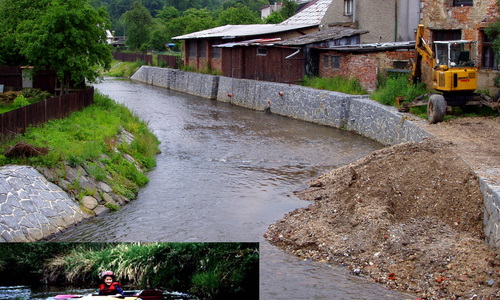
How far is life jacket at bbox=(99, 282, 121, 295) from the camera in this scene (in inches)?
255

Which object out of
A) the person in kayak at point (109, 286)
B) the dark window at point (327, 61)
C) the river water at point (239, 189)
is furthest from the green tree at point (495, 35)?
the person in kayak at point (109, 286)

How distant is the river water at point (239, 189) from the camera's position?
37.8ft

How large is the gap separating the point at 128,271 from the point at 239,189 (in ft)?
39.8

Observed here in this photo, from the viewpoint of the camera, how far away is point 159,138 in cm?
2797

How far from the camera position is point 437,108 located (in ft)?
74.4

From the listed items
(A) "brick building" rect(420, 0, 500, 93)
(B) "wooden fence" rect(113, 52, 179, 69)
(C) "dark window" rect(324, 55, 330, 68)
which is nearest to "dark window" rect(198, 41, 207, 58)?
(B) "wooden fence" rect(113, 52, 179, 69)

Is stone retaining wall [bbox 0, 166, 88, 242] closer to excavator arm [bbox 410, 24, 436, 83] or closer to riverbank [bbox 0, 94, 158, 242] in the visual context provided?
riverbank [bbox 0, 94, 158, 242]

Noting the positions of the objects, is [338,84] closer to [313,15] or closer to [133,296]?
[313,15]

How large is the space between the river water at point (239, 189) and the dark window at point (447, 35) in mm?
6744

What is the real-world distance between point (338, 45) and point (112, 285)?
32508 mm

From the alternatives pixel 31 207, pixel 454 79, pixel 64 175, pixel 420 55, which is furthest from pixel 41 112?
pixel 420 55

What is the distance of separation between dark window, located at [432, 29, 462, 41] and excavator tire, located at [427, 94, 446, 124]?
802cm

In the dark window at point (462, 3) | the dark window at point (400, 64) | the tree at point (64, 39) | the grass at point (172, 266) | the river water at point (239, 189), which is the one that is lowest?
the river water at point (239, 189)

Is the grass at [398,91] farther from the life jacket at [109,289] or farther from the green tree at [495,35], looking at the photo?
the life jacket at [109,289]
